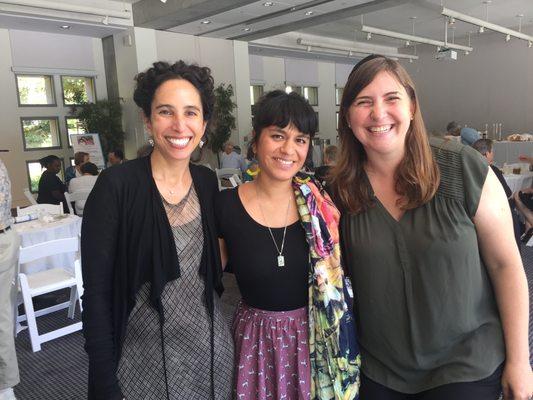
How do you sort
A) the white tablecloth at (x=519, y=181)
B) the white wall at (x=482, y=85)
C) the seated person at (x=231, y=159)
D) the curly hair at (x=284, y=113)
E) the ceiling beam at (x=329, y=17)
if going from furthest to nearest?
the white wall at (x=482, y=85)
the seated person at (x=231, y=159)
the ceiling beam at (x=329, y=17)
the white tablecloth at (x=519, y=181)
the curly hair at (x=284, y=113)

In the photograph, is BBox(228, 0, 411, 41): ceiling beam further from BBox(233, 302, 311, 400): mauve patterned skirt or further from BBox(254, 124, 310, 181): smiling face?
BBox(233, 302, 311, 400): mauve patterned skirt

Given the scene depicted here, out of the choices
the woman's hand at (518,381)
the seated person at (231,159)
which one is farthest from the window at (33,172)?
the woman's hand at (518,381)

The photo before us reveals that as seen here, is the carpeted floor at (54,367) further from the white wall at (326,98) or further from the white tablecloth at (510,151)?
the white wall at (326,98)

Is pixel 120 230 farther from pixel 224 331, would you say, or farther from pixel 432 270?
pixel 432 270

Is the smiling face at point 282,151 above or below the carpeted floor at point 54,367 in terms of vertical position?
above

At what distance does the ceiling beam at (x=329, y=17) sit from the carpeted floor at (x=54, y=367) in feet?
22.5

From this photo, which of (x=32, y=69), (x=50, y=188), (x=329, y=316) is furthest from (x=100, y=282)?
(x=32, y=69)

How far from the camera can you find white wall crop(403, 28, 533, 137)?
13.9 m

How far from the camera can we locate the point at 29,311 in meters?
3.34

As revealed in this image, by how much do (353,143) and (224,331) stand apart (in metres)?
0.74

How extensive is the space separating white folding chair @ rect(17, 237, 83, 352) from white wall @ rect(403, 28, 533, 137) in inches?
530

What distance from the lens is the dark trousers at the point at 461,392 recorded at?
121 centimetres

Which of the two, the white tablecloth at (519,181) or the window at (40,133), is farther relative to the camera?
the window at (40,133)

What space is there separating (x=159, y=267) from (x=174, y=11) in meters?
8.12
